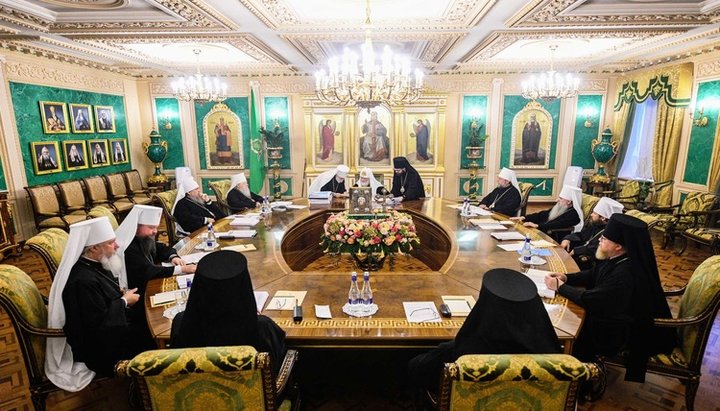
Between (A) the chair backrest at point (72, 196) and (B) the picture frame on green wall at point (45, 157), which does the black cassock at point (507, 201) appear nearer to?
(A) the chair backrest at point (72, 196)

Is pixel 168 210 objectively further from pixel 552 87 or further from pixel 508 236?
pixel 552 87

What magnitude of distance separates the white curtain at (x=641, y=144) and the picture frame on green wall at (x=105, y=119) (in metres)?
12.0

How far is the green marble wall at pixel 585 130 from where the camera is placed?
959 centimetres

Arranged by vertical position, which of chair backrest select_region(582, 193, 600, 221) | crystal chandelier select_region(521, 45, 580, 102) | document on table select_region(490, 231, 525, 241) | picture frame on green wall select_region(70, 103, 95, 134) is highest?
crystal chandelier select_region(521, 45, 580, 102)

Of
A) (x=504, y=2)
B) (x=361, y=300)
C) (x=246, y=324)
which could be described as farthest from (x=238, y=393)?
(x=504, y=2)

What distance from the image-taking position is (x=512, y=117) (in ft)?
31.8

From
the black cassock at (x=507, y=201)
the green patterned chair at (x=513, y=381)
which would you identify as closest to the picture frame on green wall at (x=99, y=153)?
the black cassock at (x=507, y=201)

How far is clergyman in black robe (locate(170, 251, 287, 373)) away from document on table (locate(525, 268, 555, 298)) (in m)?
1.83

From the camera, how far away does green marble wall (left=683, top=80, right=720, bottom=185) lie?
22.1 ft

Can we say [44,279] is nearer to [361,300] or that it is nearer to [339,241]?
[339,241]

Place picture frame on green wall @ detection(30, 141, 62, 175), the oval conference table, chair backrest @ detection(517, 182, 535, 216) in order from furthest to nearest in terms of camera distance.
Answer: picture frame on green wall @ detection(30, 141, 62, 175) < chair backrest @ detection(517, 182, 535, 216) < the oval conference table

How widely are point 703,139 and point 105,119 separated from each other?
39.7 feet

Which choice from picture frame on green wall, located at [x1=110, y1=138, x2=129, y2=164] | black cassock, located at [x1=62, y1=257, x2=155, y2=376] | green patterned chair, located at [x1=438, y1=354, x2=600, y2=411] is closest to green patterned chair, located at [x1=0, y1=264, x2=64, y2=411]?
black cassock, located at [x1=62, y1=257, x2=155, y2=376]

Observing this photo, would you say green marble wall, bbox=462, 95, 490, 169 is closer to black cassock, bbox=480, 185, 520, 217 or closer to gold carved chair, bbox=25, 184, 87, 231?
black cassock, bbox=480, 185, 520, 217
